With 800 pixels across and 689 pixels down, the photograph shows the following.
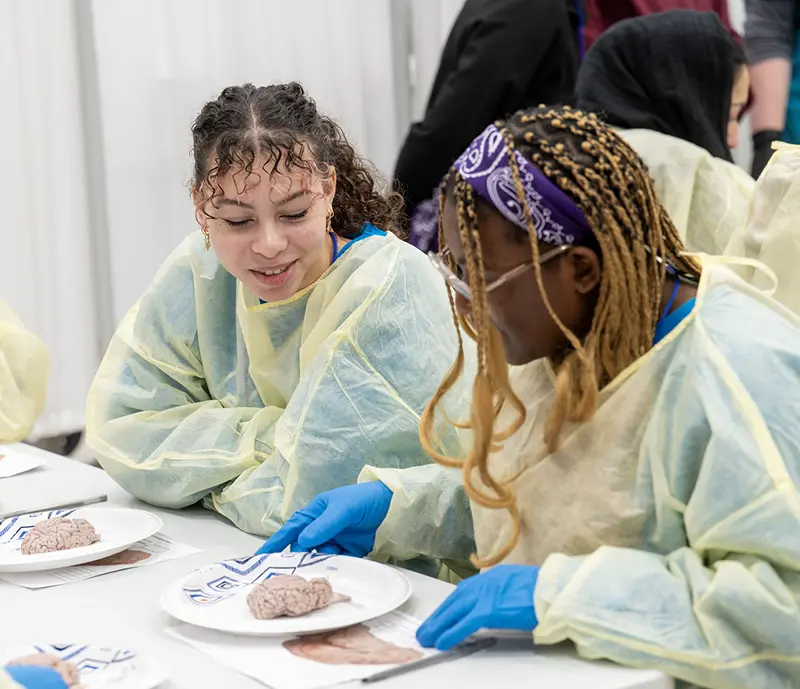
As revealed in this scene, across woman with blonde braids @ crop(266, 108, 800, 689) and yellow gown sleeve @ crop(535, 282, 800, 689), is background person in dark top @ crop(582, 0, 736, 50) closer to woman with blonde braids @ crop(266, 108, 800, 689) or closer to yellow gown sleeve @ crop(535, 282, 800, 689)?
woman with blonde braids @ crop(266, 108, 800, 689)

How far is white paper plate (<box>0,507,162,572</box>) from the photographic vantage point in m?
1.38

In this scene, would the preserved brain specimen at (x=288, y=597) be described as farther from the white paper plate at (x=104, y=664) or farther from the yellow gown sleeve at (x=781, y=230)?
the yellow gown sleeve at (x=781, y=230)

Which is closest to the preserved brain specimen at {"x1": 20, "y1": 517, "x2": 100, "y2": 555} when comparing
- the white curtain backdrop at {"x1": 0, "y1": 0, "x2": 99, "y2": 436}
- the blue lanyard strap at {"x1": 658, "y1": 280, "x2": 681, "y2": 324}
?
the blue lanyard strap at {"x1": 658, "y1": 280, "x2": 681, "y2": 324}

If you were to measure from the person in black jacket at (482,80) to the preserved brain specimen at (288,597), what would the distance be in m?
1.79

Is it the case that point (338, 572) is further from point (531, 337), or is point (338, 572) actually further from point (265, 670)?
point (531, 337)

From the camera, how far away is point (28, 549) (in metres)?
1.42

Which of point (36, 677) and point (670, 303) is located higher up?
point (670, 303)

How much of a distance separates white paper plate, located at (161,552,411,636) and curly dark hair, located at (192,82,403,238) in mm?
552

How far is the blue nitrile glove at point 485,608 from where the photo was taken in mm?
1036

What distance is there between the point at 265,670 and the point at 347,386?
57cm

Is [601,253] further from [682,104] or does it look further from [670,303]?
[682,104]

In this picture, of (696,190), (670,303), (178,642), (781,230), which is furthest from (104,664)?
(696,190)

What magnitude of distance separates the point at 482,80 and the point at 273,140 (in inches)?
60.5

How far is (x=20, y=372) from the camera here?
243cm
